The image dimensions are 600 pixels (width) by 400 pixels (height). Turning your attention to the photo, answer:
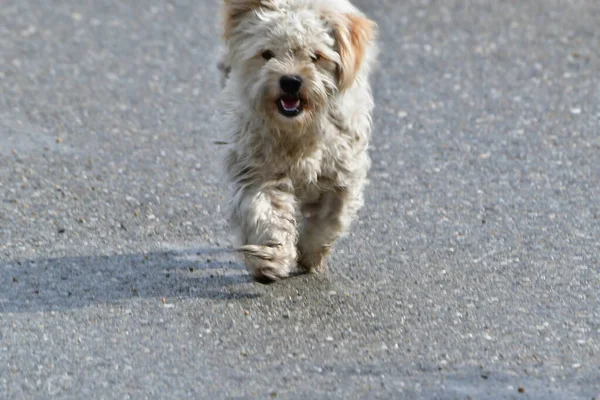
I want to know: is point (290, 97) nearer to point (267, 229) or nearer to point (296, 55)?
point (296, 55)

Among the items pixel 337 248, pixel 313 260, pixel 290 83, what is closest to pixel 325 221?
pixel 313 260

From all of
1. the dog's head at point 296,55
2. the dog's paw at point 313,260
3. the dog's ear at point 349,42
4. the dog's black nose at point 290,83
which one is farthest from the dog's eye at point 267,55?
the dog's paw at point 313,260

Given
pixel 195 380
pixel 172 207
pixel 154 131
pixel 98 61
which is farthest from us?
pixel 98 61

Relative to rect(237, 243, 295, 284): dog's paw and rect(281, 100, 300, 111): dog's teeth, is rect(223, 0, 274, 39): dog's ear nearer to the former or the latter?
rect(281, 100, 300, 111): dog's teeth

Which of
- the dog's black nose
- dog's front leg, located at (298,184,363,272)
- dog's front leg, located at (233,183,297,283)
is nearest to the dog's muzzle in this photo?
the dog's black nose

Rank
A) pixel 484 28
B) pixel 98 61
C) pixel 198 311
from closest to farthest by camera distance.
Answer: pixel 198 311 → pixel 98 61 → pixel 484 28

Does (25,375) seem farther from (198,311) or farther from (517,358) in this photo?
(517,358)

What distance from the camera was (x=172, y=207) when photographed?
23.2 feet

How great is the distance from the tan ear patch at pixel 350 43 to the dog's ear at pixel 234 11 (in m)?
0.42

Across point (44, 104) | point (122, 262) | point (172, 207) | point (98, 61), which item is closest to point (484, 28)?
point (98, 61)

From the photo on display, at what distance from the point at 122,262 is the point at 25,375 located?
4.83 ft

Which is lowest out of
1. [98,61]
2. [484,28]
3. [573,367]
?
[98,61]

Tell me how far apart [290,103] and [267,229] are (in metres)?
0.59

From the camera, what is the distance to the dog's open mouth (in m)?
Answer: 5.60
